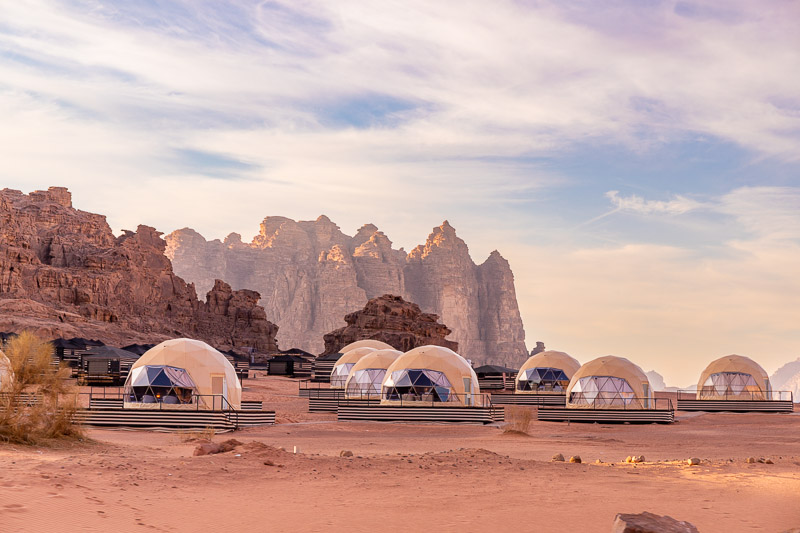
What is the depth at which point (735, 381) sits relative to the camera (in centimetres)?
4462

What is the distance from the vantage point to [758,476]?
566 inches

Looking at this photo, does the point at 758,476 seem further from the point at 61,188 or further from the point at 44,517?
the point at 61,188

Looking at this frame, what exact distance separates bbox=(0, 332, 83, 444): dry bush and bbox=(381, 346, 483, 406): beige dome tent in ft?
49.6

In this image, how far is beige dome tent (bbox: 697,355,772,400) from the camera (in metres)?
44.3

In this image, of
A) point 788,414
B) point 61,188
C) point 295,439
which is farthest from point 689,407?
point 61,188

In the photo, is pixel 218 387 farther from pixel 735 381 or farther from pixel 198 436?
pixel 735 381

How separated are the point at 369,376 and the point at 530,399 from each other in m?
9.04

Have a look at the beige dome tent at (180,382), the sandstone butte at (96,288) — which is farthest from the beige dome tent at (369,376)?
the sandstone butte at (96,288)

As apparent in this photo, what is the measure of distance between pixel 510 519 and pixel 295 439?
46.7 feet

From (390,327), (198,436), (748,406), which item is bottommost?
(198,436)

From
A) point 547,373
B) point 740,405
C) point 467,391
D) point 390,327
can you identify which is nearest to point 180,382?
point 467,391

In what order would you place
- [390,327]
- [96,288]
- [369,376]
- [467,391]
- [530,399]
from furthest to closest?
[390,327]
[96,288]
[530,399]
[369,376]
[467,391]

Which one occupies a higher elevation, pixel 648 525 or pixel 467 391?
pixel 467 391

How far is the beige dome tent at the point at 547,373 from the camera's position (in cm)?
4862
